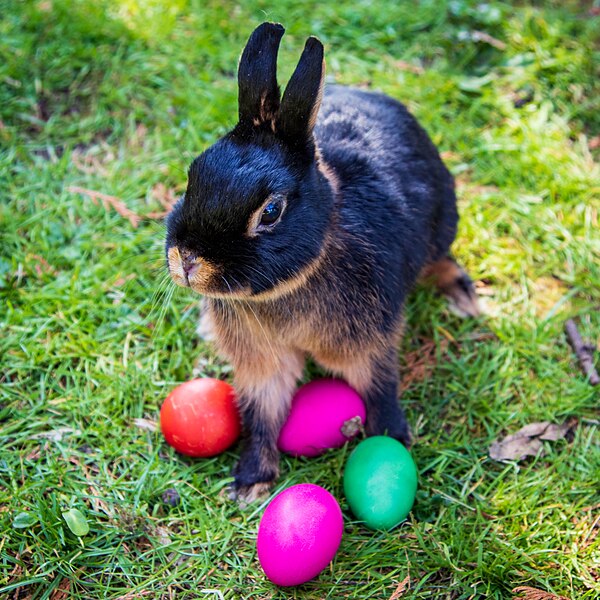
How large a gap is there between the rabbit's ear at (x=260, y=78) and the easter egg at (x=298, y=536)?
1.43 meters

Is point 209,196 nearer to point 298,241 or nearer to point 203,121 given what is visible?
point 298,241

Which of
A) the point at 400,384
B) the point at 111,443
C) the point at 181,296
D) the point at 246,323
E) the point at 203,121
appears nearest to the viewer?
the point at 246,323

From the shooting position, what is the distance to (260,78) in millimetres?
2725

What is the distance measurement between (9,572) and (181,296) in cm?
163

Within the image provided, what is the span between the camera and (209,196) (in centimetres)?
258

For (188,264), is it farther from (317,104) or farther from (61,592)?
(61,592)

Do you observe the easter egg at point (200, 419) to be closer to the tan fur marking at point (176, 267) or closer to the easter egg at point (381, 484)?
the easter egg at point (381, 484)

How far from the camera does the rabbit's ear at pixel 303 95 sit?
103 inches

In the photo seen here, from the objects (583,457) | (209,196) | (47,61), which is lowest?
(583,457)

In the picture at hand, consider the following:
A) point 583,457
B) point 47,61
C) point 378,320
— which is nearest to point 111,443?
point 378,320

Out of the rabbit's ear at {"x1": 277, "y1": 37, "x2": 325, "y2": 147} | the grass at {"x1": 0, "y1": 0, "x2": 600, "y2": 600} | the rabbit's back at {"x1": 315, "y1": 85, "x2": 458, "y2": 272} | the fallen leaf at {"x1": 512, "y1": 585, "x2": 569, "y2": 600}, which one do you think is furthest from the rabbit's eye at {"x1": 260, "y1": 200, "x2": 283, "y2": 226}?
the fallen leaf at {"x1": 512, "y1": 585, "x2": 569, "y2": 600}

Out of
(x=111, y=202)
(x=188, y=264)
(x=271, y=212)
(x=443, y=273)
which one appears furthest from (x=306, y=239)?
(x=111, y=202)

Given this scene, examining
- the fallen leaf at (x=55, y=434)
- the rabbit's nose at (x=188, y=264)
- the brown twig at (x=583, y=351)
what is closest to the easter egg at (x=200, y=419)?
the fallen leaf at (x=55, y=434)

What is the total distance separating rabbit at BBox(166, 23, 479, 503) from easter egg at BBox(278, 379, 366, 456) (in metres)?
0.06
